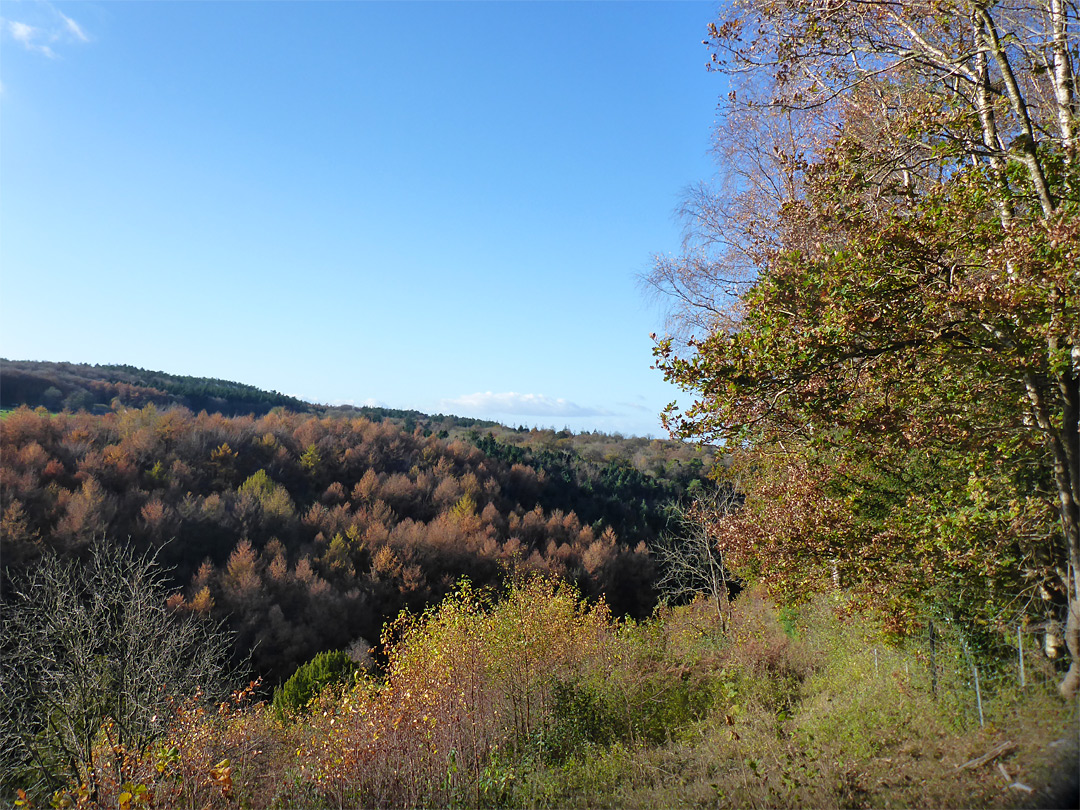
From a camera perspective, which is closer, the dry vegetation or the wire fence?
the dry vegetation

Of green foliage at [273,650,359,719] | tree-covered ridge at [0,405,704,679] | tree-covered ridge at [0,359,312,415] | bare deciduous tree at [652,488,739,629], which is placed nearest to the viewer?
bare deciduous tree at [652,488,739,629]

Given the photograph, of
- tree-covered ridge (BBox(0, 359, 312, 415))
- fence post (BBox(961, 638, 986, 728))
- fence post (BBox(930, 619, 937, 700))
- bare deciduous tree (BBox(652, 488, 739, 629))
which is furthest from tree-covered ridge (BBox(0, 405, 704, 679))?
fence post (BBox(961, 638, 986, 728))

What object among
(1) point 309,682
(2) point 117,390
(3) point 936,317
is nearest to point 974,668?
(3) point 936,317

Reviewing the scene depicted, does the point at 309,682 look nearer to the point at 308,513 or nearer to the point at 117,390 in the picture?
the point at 308,513

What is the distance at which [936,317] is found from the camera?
5516mm

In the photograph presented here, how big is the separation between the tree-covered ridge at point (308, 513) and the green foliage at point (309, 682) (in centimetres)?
345

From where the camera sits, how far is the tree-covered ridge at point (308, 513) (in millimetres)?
34094

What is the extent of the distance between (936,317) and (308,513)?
46.3 meters

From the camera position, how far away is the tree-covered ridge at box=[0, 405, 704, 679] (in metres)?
34.1

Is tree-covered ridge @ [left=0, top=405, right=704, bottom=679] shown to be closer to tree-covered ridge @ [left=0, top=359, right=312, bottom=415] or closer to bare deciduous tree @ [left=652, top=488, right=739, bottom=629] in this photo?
bare deciduous tree @ [left=652, top=488, right=739, bottom=629]

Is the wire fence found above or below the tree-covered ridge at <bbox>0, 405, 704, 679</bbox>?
above

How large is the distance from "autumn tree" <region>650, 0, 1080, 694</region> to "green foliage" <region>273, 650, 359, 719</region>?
17.2m

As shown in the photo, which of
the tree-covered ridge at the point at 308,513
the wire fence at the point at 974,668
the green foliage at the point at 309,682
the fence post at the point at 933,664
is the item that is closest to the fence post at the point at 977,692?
the wire fence at the point at 974,668

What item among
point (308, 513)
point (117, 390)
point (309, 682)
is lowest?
point (309, 682)
